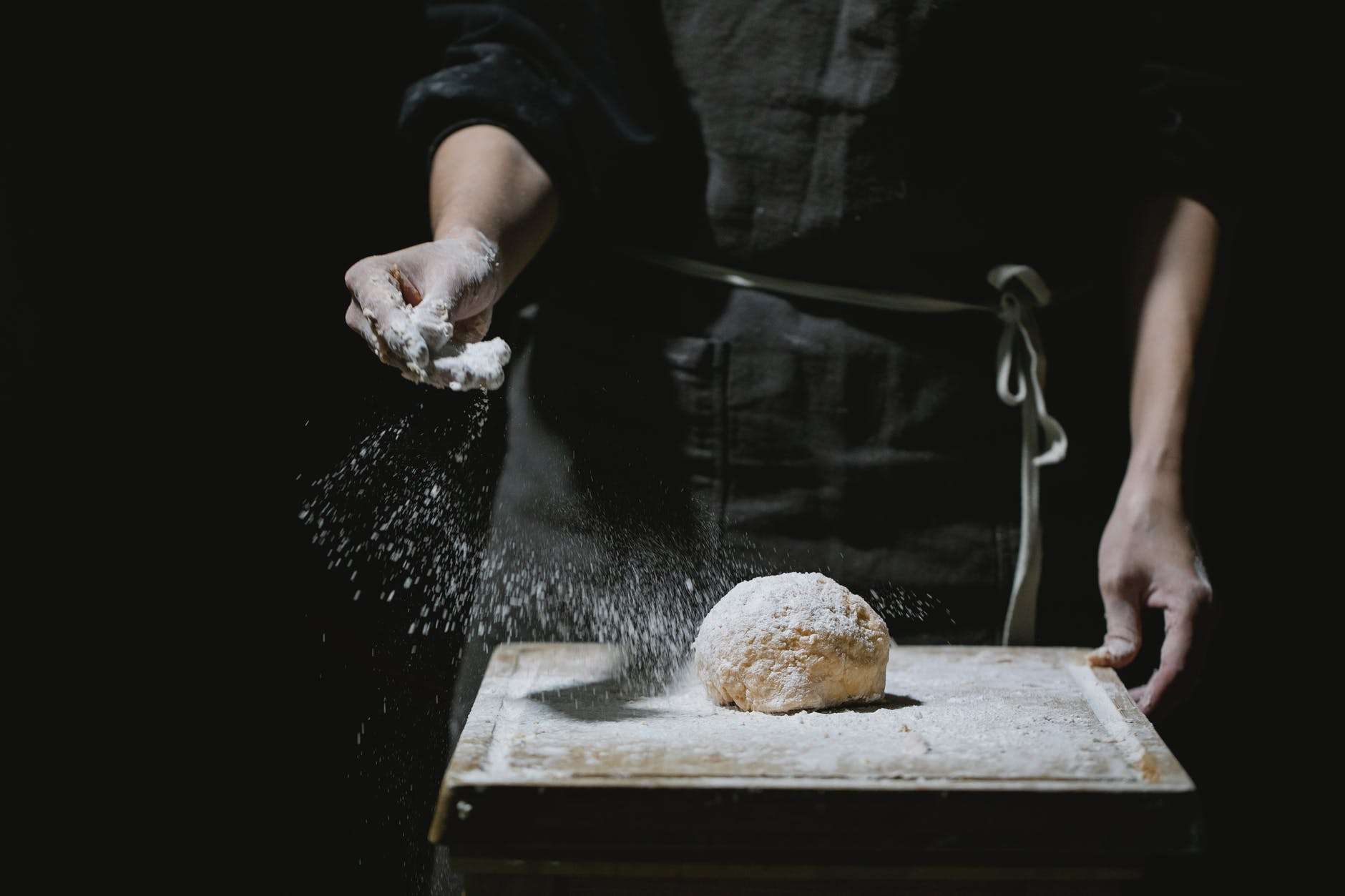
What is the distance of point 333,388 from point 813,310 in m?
0.65

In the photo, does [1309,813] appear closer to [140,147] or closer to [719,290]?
[719,290]

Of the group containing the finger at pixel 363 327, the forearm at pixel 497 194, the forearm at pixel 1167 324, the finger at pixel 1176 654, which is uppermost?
the forearm at pixel 497 194

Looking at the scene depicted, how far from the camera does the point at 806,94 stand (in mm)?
1233

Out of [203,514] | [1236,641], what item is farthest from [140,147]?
[1236,641]

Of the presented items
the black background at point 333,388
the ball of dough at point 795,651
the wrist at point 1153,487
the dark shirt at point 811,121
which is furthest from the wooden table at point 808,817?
the black background at point 333,388

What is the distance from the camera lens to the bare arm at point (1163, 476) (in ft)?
3.68

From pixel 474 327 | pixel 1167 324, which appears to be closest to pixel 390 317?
pixel 474 327

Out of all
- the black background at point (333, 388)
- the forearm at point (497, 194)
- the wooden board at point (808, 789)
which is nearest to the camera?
the wooden board at point (808, 789)

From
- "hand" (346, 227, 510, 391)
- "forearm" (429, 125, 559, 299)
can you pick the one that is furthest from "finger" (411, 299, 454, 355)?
"forearm" (429, 125, 559, 299)

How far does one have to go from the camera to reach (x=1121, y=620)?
113 cm

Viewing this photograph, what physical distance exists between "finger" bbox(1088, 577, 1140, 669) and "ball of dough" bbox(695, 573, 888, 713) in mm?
257

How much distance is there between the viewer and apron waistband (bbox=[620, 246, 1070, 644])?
1229 millimetres

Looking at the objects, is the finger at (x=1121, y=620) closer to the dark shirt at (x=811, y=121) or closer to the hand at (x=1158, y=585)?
the hand at (x=1158, y=585)

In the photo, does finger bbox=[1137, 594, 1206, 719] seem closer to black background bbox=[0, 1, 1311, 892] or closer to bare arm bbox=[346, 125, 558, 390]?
black background bbox=[0, 1, 1311, 892]
